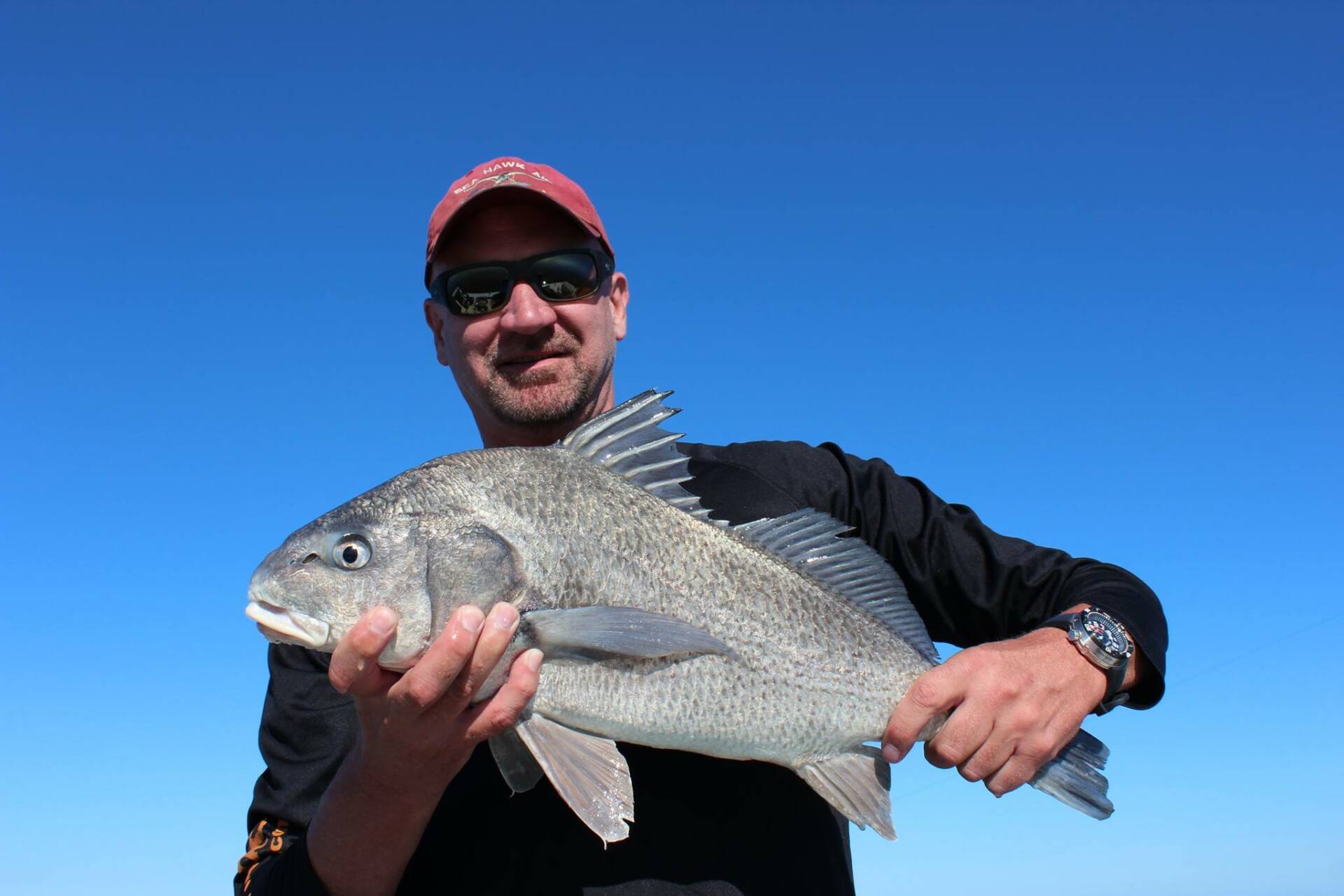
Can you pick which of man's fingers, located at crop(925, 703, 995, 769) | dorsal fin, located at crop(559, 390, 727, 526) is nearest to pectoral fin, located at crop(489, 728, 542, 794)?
dorsal fin, located at crop(559, 390, 727, 526)

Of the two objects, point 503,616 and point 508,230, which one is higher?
point 508,230

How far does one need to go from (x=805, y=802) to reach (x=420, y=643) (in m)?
1.55

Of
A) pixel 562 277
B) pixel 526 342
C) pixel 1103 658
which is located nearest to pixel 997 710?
pixel 1103 658

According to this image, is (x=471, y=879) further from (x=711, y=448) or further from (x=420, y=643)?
(x=711, y=448)

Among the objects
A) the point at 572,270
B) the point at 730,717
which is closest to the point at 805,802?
the point at 730,717

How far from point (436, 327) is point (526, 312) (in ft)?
4.01

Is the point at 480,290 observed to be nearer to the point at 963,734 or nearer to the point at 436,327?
the point at 436,327

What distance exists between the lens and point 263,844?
12.2 ft

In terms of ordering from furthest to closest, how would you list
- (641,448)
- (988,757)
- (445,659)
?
(641,448), (988,757), (445,659)

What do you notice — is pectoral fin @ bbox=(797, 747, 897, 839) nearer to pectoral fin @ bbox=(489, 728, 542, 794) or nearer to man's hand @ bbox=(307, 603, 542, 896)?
pectoral fin @ bbox=(489, 728, 542, 794)

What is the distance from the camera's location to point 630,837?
327cm

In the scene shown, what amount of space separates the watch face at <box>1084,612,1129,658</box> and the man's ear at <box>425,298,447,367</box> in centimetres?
355

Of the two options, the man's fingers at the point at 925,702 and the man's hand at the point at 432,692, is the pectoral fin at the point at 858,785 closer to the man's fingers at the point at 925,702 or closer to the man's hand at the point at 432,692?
the man's fingers at the point at 925,702

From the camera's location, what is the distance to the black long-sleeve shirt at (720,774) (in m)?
3.27
